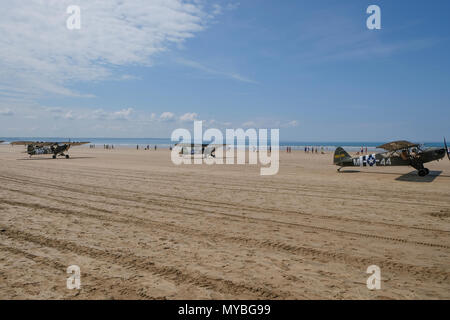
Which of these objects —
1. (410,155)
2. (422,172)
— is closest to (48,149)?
(410,155)

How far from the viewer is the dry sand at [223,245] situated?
4230 mm

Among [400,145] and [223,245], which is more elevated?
[400,145]

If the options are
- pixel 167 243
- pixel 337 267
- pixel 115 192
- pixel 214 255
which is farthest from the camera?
pixel 115 192

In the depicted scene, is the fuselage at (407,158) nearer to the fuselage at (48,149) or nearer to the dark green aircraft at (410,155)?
the dark green aircraft at (410,155)

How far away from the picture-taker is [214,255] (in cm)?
551

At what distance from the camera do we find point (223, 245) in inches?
238

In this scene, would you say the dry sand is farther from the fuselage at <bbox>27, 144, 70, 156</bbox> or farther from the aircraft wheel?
the fuselage at <bbox>27, 144, 70, 156</bbox>

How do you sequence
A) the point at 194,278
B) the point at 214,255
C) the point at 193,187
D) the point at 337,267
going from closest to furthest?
the point at 194,278, the point at 337,267, the point at 214,255, the point at 193,187

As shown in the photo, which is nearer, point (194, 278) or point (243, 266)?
point (194, 278)

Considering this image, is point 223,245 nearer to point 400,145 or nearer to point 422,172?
point 400,145

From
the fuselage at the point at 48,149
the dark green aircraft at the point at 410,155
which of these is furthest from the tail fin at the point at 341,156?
the fuselage at the point at 48,149
